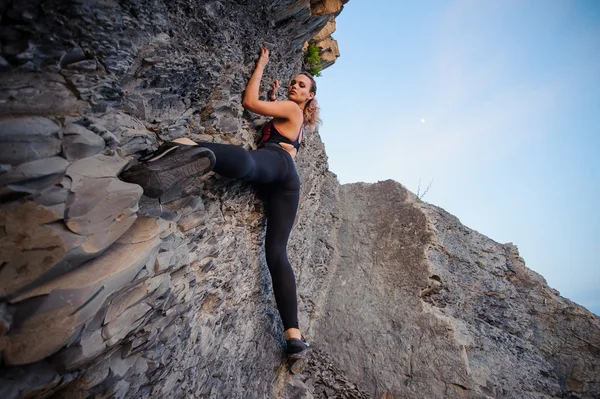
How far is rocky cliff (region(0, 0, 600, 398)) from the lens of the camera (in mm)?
1481

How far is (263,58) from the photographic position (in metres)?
3.53

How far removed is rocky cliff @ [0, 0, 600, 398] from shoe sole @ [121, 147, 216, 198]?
148mm

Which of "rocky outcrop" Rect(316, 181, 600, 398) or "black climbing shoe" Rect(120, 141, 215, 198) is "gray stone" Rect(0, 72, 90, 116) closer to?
"black climbing shoe" Rect(120, 141, 215, 198)

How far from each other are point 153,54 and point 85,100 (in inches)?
27.5

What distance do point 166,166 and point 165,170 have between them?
1.2 inches

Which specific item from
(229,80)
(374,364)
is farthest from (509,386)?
(229,80)

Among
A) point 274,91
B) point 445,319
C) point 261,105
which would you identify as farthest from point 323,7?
point 445,319

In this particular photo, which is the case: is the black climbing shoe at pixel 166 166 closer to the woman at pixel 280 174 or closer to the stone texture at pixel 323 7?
the woman at pixel 280 174

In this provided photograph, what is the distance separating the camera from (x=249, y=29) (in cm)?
335

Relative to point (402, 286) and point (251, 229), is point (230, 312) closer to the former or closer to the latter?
point (251, 229)

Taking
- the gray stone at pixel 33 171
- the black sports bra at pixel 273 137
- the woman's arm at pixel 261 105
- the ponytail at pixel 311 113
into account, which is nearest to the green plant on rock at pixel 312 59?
the ponytail at pixel 311 113

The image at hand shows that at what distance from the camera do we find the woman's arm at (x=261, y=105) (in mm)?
3191

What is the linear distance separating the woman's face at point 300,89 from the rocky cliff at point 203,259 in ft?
1.25

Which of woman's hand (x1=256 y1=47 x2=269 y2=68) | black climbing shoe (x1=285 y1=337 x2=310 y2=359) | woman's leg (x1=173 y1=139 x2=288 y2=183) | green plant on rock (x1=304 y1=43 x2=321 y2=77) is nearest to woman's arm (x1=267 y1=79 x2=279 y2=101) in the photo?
woman's hand (x1=256 y1=47 x2=269 y2=68)
